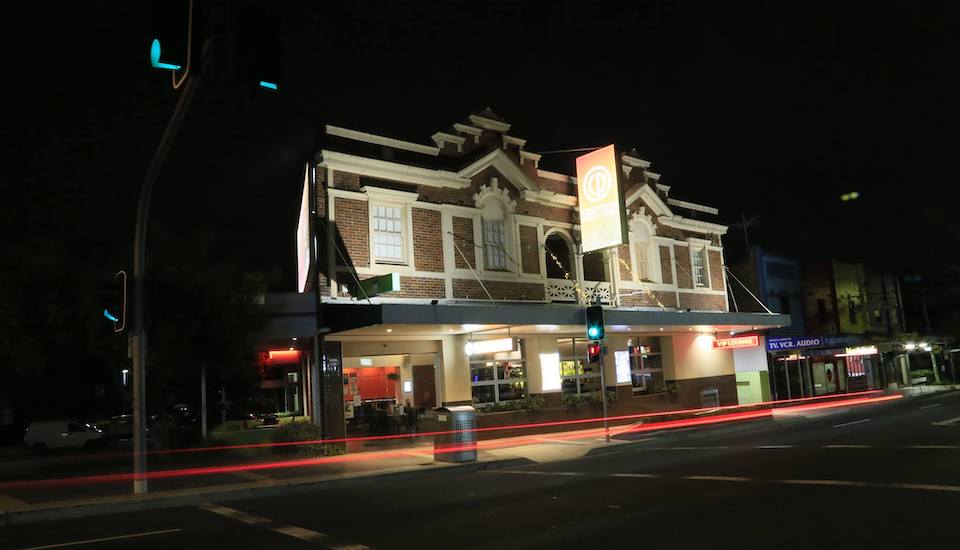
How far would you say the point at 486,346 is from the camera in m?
20.2

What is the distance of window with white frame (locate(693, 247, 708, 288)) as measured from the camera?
27303mm

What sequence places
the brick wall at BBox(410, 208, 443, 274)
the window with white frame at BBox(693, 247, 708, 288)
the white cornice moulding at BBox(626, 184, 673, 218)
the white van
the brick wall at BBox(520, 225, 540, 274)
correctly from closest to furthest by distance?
1. the brick wall at BBox(410, 208, 443, 274)
2. the brick wall at BBox(520, 225, 540, 274)
3. the white cornice moulding at BBox(626, 184, 673, 218)
4. the window with white frame at BBox(693, 247, 708, 288)
5. the white van

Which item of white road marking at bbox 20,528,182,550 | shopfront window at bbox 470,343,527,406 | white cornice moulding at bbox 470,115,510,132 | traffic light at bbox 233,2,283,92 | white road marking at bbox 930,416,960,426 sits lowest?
white road marking at bbox 930,416,960,426

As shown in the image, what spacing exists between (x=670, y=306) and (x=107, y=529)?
20.2 m

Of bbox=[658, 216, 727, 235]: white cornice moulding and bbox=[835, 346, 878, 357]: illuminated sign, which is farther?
bbox=[835, 346, 878, 357]: illuminated sign

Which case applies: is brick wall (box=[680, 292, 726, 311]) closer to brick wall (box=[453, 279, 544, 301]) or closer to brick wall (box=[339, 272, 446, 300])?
brick wall (box=[453, 279, 544, 301])

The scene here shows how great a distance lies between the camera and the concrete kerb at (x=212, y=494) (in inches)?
401

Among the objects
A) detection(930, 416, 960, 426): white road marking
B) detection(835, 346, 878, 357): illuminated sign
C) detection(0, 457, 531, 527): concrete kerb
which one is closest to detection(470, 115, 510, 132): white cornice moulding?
detection(0, 457, 531, 527): concrete kerb

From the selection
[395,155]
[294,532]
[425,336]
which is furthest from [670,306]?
[294,532]

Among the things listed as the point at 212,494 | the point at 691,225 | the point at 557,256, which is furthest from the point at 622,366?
the point at 212,494

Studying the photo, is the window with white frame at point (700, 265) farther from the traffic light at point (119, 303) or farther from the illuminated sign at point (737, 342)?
the traffic light at point (119, 303)

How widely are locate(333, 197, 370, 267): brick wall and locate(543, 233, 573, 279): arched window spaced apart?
6240 mm

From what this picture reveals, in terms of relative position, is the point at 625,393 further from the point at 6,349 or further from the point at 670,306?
the point at 6,349

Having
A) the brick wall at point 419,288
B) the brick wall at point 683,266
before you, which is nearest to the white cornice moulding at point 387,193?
the brick wall at point 419,288
